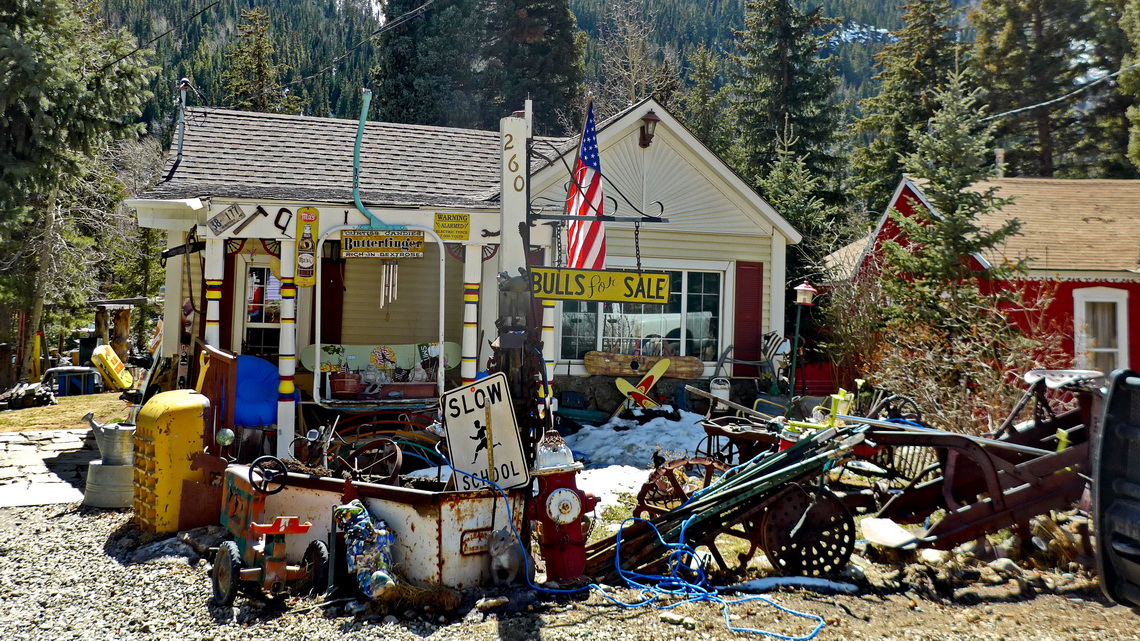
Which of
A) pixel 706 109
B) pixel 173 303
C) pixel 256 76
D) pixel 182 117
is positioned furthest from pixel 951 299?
pixel 256 76

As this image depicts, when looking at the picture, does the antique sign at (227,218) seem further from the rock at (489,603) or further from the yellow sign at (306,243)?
the rock at (489,603)

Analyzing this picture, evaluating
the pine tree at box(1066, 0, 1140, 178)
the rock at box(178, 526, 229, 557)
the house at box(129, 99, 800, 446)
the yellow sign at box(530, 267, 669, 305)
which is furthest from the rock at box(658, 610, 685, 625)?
the pine tree at box(1066, 0, 1140, 178)

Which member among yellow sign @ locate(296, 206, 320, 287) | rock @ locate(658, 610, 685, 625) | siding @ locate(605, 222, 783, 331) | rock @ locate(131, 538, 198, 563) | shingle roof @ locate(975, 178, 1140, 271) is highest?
shingle roof @ locate(975, 178, 1140, 271)

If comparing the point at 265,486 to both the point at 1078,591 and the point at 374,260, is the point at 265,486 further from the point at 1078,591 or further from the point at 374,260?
the point at 374,260

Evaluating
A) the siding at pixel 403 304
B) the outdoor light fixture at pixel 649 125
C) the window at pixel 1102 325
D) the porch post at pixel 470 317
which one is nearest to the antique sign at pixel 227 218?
the porch post at pixel 470 317

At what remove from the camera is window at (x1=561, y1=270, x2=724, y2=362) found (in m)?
14.1

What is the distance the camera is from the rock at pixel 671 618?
17.8 ft

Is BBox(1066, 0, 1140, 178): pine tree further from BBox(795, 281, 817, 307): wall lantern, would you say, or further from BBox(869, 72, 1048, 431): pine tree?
BBox(795, 281, 817, 307): wall lantern

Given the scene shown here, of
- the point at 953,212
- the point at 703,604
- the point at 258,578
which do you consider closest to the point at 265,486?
the point at 258,578

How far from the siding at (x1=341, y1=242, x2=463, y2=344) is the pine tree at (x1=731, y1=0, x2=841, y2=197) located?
2141 cm

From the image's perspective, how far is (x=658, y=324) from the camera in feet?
47.4

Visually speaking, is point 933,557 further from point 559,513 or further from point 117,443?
point 117,443

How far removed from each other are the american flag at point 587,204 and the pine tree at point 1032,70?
99.8 feet

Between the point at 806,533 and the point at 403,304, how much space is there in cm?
846
